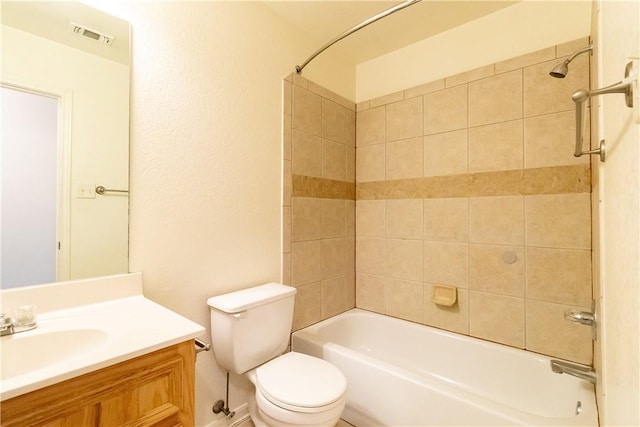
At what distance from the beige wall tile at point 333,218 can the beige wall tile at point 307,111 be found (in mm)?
515

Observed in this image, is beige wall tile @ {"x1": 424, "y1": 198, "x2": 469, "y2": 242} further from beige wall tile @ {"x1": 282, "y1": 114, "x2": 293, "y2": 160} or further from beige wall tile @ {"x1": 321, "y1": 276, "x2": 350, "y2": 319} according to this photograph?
beige wall tile @ {"x1": 282, "y1": 114, "x2": 293, "y2": 160}

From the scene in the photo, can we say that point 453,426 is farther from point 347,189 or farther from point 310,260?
point 347,189

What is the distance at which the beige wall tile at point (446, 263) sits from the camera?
189cm

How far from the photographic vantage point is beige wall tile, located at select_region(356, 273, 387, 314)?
227 centimetres

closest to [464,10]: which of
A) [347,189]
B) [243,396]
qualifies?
[347,189]

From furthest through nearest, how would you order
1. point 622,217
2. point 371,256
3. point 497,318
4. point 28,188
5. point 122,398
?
1. point 371,256
2. point 497,318
3. point 28,188
4. point 122,398
5. point 622,217

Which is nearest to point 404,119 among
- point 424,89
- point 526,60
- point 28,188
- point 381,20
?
point 424,89

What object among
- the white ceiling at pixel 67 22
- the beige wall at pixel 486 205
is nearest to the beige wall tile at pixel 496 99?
the beige wall at pixel 486 205

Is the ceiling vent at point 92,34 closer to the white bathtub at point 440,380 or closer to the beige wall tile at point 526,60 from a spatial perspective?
the white bathtub at point 440,380

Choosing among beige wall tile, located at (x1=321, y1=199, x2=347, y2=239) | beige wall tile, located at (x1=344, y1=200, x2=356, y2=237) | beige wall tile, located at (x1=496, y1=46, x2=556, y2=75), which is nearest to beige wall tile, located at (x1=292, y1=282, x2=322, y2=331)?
beige wall tile, located at (x1=321, y1=199, x2=347, y2=239)

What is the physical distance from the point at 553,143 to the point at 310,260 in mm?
1576

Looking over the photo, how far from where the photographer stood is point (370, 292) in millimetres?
2336

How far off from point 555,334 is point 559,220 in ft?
2.03

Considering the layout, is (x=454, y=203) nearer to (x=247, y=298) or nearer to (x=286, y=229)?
(x=286, y=229)
